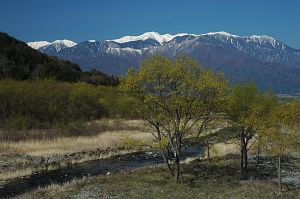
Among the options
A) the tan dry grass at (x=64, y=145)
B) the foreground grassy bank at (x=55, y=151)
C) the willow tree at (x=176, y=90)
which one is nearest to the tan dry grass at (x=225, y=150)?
the foreground grassy bank at (x=55, y=151)

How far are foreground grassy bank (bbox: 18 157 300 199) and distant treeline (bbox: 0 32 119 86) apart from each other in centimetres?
8832

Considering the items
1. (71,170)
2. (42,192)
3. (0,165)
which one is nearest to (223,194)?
(42,192)

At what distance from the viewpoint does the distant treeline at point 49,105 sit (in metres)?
74.5

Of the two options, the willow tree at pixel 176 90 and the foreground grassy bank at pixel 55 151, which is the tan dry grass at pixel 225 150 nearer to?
the foreground grassy bank at pixel 55 151

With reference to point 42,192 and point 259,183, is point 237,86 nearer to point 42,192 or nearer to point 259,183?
point 259,183

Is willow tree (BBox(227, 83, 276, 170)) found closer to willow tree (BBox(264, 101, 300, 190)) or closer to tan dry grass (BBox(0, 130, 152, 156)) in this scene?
willow tree (BBox(264, 101, 300, 190))

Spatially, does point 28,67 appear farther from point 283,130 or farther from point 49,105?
point 283,130

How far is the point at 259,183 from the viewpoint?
2950cm

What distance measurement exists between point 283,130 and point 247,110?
432 cm

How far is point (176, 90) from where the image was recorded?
3041 centimetres

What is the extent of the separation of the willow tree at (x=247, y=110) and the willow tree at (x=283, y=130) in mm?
1137

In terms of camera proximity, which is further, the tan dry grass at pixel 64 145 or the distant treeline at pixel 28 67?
the distant treeline at pixel 28 67

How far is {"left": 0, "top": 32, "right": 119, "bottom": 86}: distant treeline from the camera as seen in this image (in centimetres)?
12231

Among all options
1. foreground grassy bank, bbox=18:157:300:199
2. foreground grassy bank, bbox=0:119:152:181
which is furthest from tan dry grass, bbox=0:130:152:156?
foreground grassy bank, bbox=18:157:300:199
